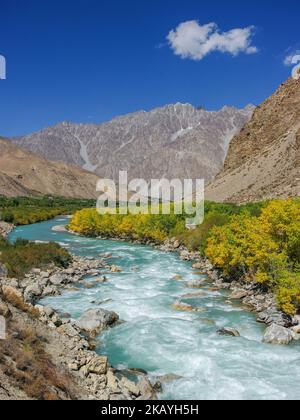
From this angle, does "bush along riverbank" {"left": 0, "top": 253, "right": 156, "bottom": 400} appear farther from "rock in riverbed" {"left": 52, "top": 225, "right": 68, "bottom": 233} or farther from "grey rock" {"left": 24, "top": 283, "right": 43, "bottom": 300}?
"rock in riverbed" {"left": 52, "top": 225, "right": 68, "bottom": 233}

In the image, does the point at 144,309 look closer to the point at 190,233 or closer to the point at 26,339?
the point at 26,339

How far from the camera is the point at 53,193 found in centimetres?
18838

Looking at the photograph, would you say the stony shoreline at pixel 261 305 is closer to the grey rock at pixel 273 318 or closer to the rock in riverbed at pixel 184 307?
the grey rock at pixel 273 318

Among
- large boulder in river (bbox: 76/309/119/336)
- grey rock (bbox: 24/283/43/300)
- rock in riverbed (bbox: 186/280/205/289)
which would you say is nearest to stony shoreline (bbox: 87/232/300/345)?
rock in riverbed (bbox: 186/280/205/289)

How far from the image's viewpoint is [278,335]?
794 inches

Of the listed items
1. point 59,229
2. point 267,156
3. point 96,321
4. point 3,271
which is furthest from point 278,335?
point 267,156

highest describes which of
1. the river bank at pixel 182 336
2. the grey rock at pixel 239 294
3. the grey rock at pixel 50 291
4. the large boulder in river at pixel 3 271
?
the large boulder in river at pixel 3 271

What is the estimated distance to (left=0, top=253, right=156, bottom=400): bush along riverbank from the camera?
1345cm

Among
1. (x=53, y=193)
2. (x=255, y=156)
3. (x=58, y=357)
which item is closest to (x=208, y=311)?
(x=58, y=357)

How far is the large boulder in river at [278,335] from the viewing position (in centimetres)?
1992

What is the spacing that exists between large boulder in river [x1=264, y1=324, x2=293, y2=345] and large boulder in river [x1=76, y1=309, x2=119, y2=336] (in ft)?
26.2

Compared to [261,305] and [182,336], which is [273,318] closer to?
[261,305]

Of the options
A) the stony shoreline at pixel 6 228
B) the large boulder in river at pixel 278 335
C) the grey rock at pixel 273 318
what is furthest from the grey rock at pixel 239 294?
the stony shoreline at pixel 6 228

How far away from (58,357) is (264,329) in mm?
10922
